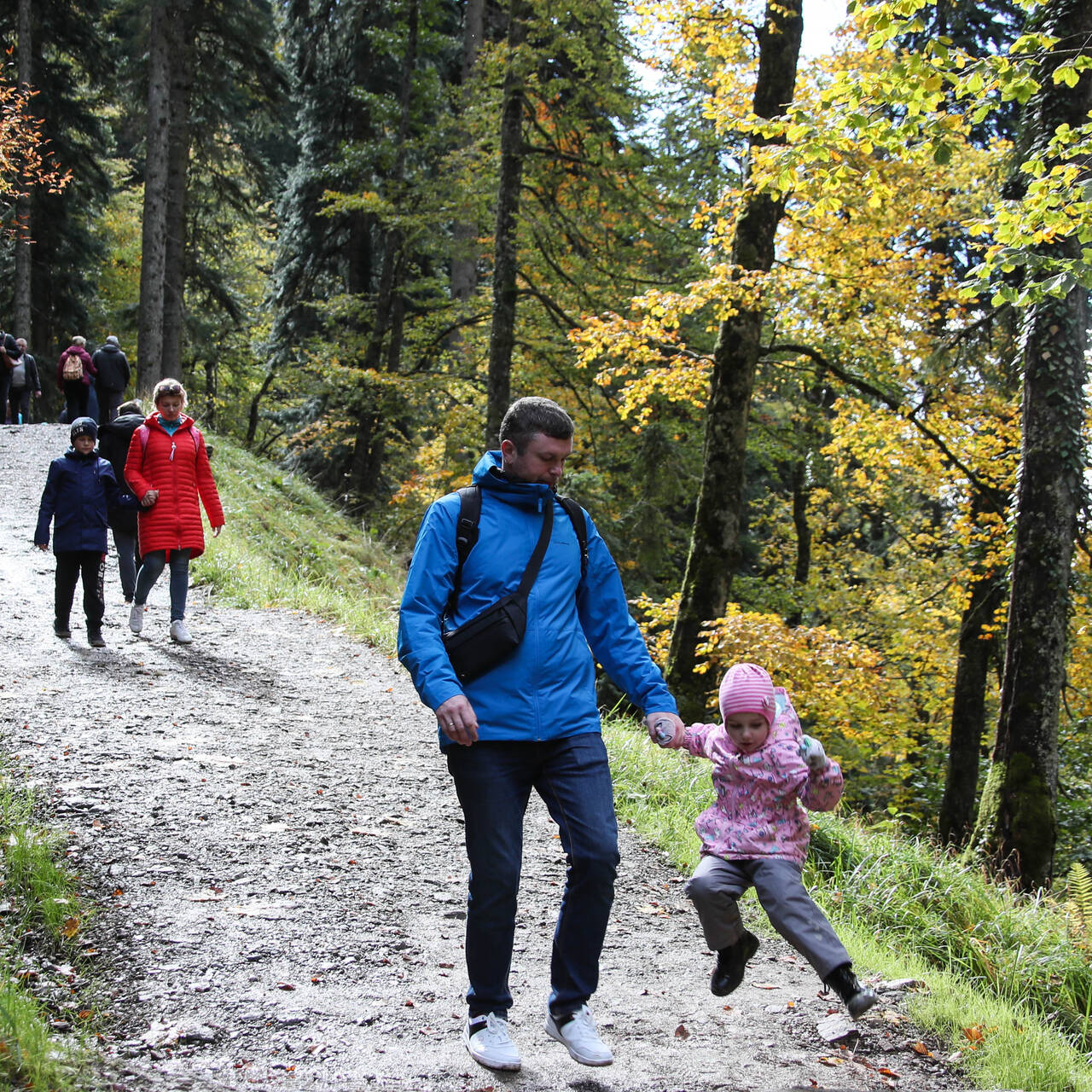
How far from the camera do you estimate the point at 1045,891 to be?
8.34 meters

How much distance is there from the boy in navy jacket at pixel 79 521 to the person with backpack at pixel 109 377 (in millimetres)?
8145

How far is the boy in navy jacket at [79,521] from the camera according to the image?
862 centimetres

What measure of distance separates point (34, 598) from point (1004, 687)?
959cm

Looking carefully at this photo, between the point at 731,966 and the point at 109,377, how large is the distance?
1575 cm

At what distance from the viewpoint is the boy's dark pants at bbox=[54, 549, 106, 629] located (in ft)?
28.7

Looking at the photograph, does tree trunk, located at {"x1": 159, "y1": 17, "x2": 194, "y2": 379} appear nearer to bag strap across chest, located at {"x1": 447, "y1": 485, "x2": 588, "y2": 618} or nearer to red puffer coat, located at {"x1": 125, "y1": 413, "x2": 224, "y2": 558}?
red puffer coat, located at {"x1": 125, "y1": 413, "x2": 224, "y2": 558}

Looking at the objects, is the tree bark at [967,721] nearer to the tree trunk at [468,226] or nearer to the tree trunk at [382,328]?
the tree trunk at [382,328]

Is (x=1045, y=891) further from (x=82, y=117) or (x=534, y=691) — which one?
(x=82, y=117)

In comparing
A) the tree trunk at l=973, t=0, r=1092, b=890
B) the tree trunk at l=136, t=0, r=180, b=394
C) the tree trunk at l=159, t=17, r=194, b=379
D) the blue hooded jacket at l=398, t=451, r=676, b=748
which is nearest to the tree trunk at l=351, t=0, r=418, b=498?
the tree trunk at l=136, t=0, r=180, b=394

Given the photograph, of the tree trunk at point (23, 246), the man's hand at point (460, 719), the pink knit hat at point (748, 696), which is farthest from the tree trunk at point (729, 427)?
the tree trunk at point (23, 246)

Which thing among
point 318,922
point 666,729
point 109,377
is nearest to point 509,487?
point 666,729

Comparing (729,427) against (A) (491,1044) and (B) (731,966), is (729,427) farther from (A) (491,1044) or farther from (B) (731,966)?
(A) (491,1044)

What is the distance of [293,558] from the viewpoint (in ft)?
46.8

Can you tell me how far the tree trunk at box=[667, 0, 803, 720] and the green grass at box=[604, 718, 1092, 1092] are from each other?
150 inches
